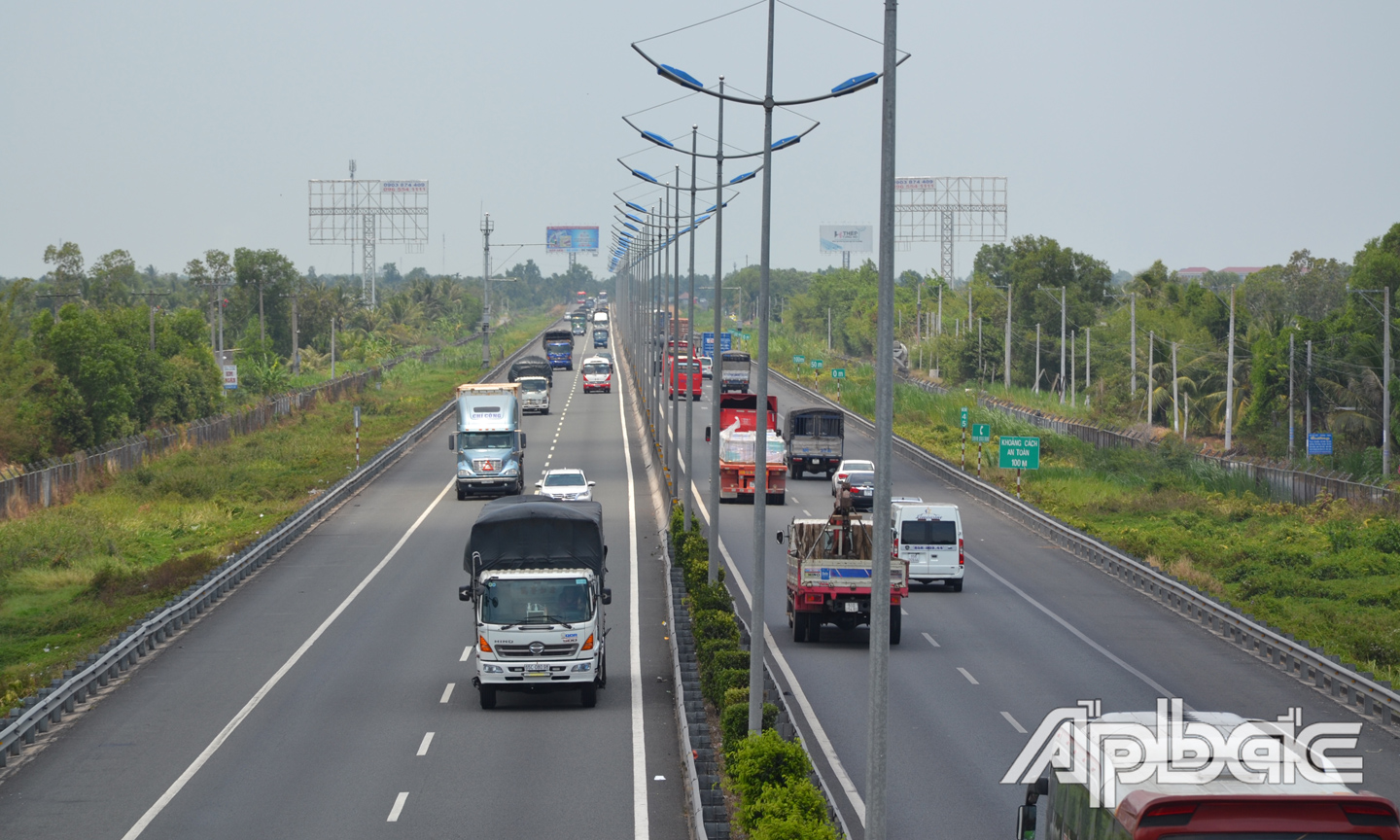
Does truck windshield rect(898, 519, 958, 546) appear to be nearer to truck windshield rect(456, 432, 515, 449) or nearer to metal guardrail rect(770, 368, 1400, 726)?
metal guardrail rect(770, 368, 1400, 726)

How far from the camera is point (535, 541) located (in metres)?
27.3

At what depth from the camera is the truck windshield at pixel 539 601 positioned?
24.9m

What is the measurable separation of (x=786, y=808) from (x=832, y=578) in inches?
560

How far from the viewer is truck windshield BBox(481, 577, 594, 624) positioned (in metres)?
24.9

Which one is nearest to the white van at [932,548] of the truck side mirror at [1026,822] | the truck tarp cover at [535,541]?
the truck tarp cover at [535,541]

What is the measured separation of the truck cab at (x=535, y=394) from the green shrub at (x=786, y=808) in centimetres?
7018

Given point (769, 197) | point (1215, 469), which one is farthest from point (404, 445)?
point (769, 197)

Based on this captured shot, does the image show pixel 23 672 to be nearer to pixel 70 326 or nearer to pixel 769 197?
pixel 769 197

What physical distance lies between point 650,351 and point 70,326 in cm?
3141

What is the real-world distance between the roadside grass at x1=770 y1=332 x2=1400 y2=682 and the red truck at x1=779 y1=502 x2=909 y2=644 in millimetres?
9322

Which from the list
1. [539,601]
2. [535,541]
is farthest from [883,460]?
[535,541]

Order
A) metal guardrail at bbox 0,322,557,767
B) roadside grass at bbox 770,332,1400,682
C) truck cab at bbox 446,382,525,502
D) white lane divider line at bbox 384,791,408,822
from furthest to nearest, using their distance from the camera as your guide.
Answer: truck cab at bbox 446,382,525,502
roadside grass at bbox 770,332,1400,682
metal guardrail at bbox 0,322,557,767
white lane divider line at bbox 384,791,408,822

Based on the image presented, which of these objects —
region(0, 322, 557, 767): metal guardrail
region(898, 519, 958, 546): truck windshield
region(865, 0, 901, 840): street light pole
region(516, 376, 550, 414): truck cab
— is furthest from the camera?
region(516, 376, 550, 414): truck cab

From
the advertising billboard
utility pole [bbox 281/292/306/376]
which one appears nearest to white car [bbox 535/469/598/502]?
utility pole [bbox 281/292/306/376]
